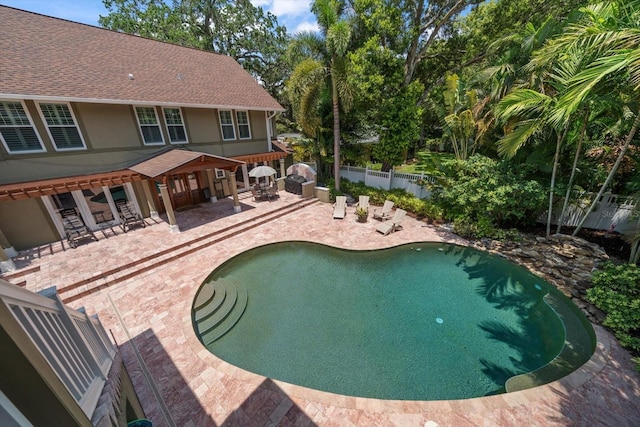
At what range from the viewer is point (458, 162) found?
1182cm

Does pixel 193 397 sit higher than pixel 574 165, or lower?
lower

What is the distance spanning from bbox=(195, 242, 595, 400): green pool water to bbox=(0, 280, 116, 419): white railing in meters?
3.36

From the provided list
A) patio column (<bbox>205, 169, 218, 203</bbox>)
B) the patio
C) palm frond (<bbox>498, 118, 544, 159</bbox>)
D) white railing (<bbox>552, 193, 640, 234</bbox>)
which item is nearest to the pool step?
the patio

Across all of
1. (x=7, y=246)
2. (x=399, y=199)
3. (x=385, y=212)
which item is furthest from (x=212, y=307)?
(x=399, y=199)

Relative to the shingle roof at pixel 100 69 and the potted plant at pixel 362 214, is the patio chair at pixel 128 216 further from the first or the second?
the potted plant at pixel 362 214

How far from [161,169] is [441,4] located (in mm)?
20098

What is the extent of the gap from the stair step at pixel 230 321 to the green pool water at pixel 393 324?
0.48 feet

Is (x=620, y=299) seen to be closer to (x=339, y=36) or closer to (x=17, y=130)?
(x=339, y=36)

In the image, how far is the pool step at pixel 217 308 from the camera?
276 inches

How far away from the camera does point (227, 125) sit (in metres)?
15.4

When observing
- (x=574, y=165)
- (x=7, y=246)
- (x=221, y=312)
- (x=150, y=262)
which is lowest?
(x=221, y=312)

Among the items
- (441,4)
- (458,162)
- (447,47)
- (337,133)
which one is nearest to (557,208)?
(458,162)

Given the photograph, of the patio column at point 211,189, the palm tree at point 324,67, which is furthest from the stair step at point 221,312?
the palm tree at point 324,67

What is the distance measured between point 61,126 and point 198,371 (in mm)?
12036
